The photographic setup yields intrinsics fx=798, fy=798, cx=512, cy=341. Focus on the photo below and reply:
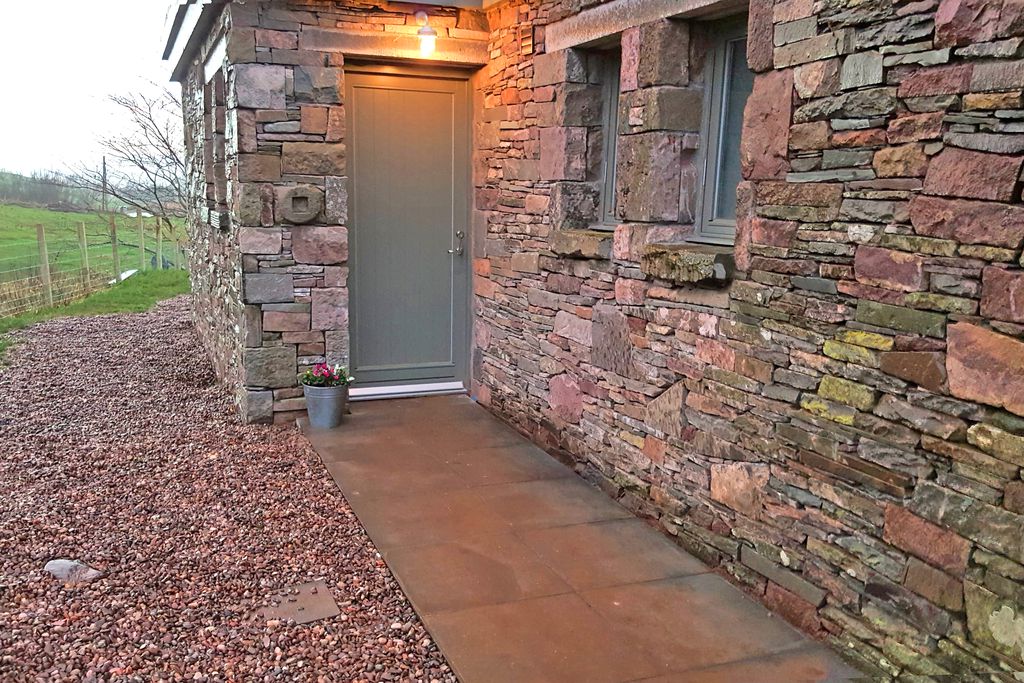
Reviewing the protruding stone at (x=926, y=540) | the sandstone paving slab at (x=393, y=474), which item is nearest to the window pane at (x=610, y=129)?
the sandstone paving slab at (x=393, y=474)

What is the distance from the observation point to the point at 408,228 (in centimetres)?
572

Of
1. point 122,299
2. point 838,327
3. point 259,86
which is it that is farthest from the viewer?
point 122,299

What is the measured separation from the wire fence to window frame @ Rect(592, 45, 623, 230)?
8.30m

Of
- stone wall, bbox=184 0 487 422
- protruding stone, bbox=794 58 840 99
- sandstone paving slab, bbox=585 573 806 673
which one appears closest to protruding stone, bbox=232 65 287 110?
stone wall, bbox=184 0 487 422

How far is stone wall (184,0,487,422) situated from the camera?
491 centimetres

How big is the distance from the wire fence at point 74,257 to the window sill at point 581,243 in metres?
8.08

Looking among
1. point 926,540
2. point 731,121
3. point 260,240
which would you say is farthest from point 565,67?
point 926,540

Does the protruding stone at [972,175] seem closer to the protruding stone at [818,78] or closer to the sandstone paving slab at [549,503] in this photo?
the protruding stone at [818,78]

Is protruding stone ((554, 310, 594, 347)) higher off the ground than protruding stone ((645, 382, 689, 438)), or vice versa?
protruding stone ((554, 310, 594, 347))

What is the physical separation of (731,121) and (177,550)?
310 cm

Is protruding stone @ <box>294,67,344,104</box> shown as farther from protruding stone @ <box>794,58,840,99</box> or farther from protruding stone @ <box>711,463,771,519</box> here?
protruding stone @ <box>711,463,771,519</box>

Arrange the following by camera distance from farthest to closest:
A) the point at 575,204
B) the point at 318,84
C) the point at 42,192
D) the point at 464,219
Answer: the point at 42,192, the point at 464,219, the point at 318,84, the point at 575,204

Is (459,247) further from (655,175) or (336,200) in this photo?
(655,175)

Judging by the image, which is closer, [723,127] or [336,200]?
[723,127]
